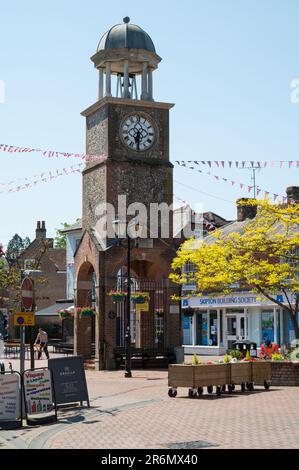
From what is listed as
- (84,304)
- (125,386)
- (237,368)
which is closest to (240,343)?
(84,304)

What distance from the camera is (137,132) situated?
114 feet

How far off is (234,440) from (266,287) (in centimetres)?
1646

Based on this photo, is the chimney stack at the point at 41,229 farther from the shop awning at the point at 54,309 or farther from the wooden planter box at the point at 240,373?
the wooden planter box at the point at 240,373

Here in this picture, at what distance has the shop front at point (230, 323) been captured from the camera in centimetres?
4253

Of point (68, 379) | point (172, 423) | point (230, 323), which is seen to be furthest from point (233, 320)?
point (172, 423)

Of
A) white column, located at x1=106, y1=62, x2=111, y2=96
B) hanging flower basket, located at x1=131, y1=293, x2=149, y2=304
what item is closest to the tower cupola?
white column, located at x1=106, y1=62, x2=111, y2=96

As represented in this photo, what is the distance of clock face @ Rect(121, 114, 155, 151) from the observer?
1352 inches

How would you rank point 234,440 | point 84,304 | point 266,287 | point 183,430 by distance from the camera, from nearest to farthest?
point 234,440 < point 183,430 < point 266,287 < point 84,304

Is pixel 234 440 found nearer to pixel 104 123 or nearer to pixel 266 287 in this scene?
pixel 266 287

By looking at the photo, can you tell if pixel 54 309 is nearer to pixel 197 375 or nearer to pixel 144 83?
pixel 144 83

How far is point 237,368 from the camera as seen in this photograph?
66.2ft

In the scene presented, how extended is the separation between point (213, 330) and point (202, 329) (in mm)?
1279

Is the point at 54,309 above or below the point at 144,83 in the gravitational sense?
below

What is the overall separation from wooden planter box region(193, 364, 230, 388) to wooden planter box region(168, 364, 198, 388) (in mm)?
124
